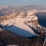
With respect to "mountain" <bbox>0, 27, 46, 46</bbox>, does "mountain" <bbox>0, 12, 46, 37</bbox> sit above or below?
below

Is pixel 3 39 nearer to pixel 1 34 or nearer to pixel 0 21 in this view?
pixel 1 34

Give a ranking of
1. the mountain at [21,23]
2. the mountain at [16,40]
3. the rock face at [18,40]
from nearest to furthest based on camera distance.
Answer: the mountain at [16,40], the rock face at [18,40], the mountain at [21,23]

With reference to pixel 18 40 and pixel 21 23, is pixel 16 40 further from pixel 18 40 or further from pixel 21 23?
pixel 21 23

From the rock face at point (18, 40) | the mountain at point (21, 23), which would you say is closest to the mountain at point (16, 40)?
Result: the rock face at point (18, 40)

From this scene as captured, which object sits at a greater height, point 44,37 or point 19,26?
point 44,37

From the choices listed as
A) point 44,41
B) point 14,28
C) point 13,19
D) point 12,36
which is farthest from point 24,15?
point 44,41

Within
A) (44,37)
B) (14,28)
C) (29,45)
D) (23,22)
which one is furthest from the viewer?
(23,22)

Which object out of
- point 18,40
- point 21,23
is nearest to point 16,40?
point 18,40

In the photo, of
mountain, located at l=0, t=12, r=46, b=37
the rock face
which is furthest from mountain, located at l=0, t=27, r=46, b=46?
mountain, located at l=0, t=12, r=46, b=37

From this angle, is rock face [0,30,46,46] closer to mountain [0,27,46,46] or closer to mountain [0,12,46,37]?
mountain [0,27,46,46]

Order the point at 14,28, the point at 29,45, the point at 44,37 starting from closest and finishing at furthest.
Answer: the point at 29,45
the point at 44,37
the point at 14,28

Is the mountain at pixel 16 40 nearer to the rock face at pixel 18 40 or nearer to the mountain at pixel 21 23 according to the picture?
the rock face at pixel 18 40
